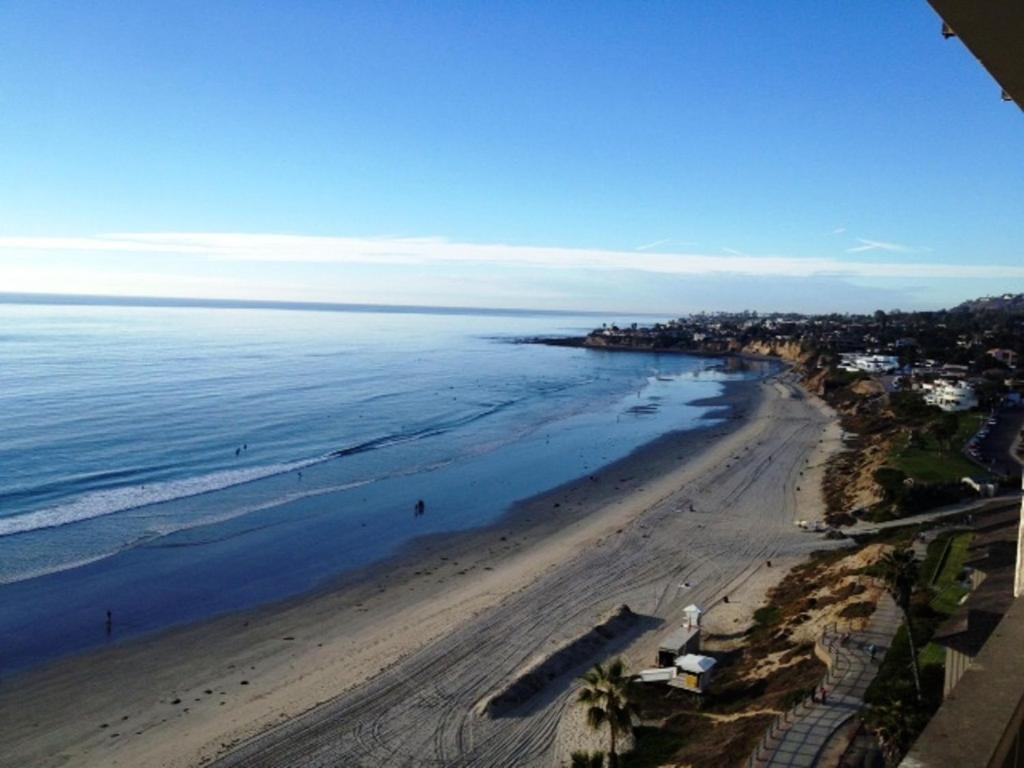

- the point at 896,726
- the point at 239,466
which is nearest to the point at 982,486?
the point at 896,726

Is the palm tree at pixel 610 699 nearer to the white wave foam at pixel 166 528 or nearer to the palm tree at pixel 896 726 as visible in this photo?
the palm tree at pixel 896 726

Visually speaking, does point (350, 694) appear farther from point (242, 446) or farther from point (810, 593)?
point (242, 446)

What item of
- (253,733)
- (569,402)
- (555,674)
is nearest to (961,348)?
(569,402)

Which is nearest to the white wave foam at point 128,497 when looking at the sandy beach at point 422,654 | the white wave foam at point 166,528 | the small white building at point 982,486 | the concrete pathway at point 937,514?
the white wave foam at point 166,528

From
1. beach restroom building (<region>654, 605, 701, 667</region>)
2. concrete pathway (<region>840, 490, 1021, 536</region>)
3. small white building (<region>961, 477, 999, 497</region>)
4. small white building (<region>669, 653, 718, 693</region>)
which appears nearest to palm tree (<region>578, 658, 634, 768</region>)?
small white building (<region>669, 653, 718, 693</region>)

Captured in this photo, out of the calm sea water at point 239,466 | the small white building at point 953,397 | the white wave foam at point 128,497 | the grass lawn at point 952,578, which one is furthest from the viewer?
the small white building at point 953,397

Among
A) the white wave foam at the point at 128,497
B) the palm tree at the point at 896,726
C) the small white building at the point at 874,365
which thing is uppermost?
the palm tree at the point at 896,726

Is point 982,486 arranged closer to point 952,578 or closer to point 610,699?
point 952,578
